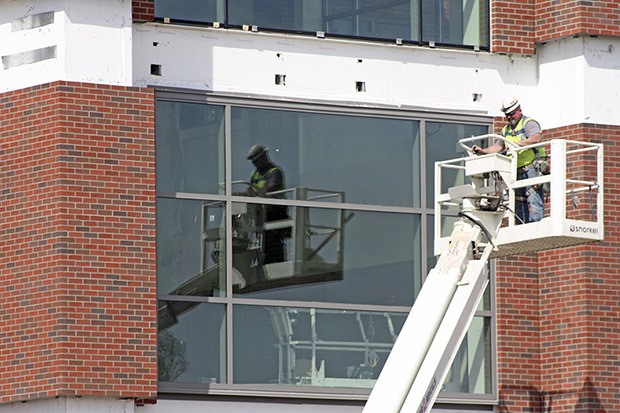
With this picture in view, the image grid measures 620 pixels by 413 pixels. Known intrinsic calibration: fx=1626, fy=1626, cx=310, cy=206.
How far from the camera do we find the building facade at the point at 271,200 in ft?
61.6

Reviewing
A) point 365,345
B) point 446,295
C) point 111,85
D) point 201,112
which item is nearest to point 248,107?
point 201,112

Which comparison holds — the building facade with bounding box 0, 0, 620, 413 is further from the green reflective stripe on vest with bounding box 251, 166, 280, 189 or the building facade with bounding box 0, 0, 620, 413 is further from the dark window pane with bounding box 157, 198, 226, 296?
the green reflective stripe on vest with bounding box 251, 166, 280, 189

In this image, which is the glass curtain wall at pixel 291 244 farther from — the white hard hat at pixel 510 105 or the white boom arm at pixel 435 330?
the white boom arm at pixel 435 330

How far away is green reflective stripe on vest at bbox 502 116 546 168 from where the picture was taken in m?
18.2

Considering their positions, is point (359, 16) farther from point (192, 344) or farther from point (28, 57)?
point (192, 344)

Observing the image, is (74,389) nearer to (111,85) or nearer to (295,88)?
(111,85)

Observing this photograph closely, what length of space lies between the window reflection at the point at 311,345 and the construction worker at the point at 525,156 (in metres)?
3.11

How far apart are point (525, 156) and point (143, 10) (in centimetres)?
495

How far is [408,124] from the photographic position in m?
21.0

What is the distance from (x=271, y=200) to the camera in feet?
65.9

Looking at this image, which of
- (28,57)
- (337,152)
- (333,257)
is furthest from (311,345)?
(28,57)

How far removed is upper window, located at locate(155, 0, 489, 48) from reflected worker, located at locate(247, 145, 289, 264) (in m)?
1.62

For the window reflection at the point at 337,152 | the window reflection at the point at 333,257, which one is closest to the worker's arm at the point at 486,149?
the window reflection at the point at 337,152

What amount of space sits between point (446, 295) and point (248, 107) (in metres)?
4.61
